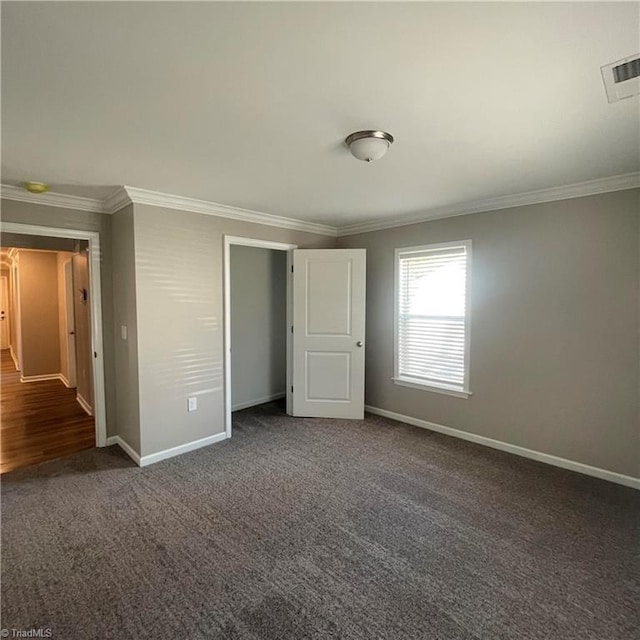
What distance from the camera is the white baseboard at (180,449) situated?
3266mm

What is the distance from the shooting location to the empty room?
56.4 inches

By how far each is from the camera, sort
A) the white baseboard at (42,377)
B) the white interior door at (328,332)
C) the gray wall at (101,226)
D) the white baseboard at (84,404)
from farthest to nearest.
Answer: the white baseboard at (42,377), the white baseboard at (84,404), the white interior door at (328,332), the gray wall at (101,226)

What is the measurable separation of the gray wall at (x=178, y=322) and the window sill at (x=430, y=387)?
206 centimetres

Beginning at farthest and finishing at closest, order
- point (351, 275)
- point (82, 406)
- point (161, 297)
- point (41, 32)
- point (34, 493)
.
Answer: point (82, 406) < point (351, 275) < point (161, 297) < point (34, 493) < point (41, 32)

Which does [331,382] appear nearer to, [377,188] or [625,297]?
[377,188]

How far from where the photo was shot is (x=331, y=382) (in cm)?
446

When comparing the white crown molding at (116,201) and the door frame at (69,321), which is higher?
the white crown molding at (116,201)

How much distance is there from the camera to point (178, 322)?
343cm

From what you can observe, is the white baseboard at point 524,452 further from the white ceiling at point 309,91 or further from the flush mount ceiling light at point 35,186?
the flush mount ceiling light at point 35,186

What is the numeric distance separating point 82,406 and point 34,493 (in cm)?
246

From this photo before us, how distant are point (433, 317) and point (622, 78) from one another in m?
2.67

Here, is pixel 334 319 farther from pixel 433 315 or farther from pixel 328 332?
pixel 433 315

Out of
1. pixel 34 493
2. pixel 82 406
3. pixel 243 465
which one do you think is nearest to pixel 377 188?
pixel 243 465

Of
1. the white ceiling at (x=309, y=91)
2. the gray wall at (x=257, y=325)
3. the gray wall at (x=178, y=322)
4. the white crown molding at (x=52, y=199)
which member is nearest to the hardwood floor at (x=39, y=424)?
the gray wall at (x=178, y=322)
